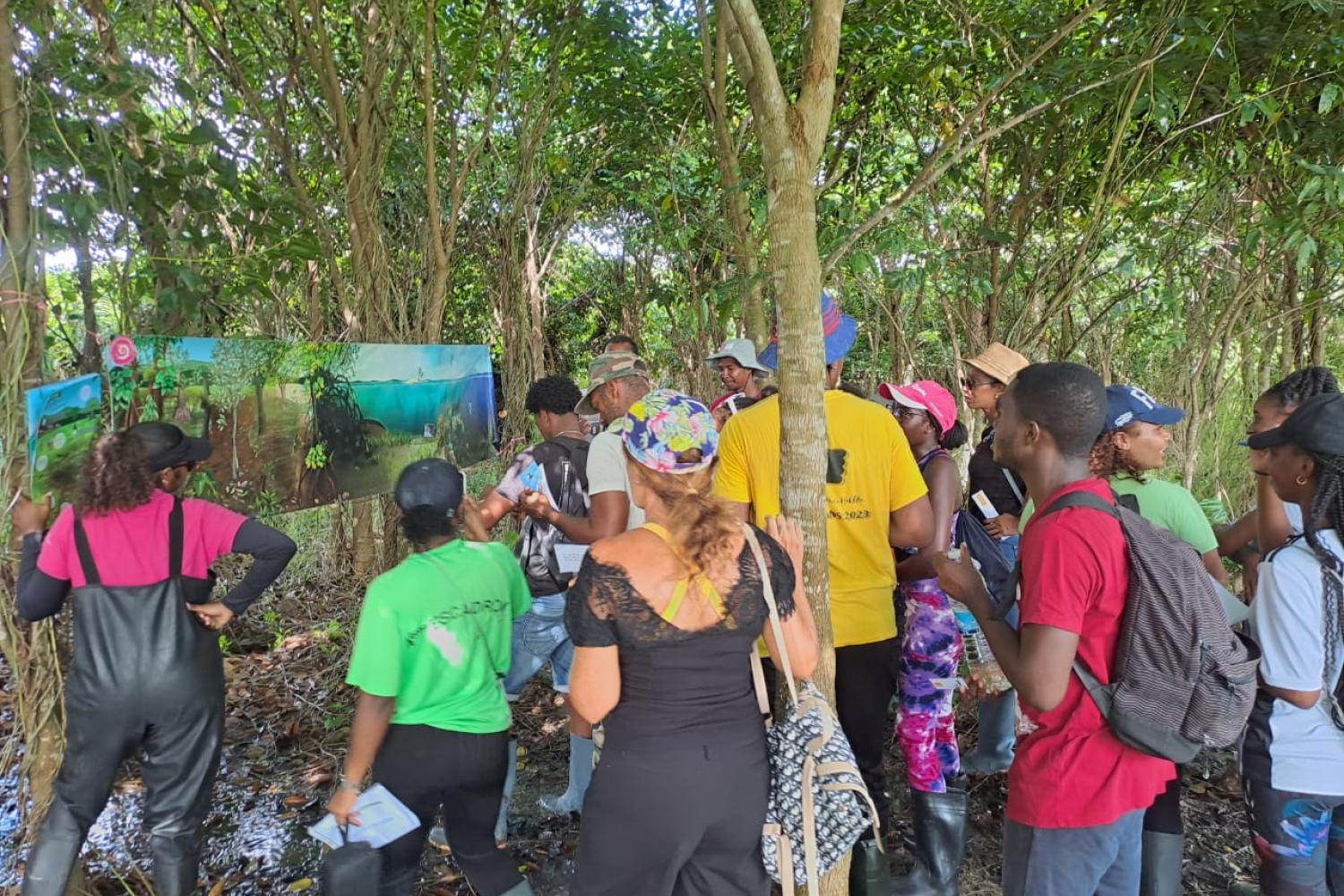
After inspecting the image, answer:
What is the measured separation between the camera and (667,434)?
172 cm

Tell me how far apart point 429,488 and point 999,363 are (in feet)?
7.95

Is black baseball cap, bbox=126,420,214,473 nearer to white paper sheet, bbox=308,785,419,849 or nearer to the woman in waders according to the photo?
the woman in waders

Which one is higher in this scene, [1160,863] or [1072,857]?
[1072,857]

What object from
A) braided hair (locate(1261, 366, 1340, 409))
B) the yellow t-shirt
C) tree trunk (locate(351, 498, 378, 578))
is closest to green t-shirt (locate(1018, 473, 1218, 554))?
the yellow t-shirt

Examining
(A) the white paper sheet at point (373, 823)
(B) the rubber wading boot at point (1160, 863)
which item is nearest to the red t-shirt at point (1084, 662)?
(B) the rubber wading boot at point (1160, 863)

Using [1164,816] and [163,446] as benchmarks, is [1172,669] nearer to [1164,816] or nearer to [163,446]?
[1164,816]

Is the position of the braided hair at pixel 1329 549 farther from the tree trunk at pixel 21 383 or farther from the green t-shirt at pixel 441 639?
the tree trunk at pixel 21 383

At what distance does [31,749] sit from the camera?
2.62 meters

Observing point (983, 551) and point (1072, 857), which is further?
point (983, 551)

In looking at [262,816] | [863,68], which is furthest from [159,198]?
[863,68]

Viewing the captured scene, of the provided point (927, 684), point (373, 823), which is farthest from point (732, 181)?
point (373, 823)

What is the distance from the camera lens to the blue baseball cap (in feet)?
8.54

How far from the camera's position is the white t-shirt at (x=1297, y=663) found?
6.32 feet

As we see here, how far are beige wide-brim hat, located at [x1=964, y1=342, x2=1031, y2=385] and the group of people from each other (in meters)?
0.41
